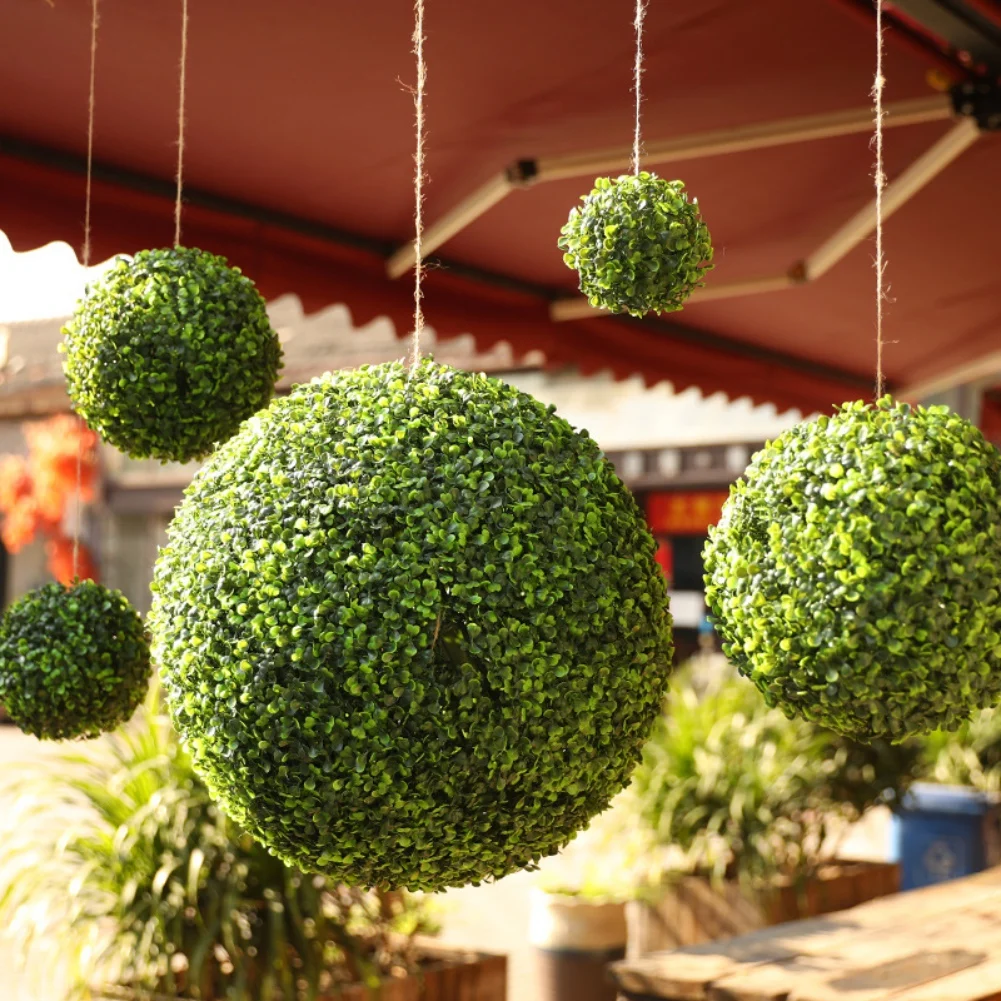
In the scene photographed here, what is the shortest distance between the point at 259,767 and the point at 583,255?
60 centimetres

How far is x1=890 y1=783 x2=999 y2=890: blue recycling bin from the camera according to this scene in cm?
593

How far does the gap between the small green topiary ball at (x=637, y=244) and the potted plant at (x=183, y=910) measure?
8.22 feet

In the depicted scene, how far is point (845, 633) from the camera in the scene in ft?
3.53

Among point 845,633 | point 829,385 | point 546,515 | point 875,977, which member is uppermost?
point 829,385

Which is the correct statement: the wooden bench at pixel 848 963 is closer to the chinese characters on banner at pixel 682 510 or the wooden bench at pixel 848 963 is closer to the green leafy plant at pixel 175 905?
the green leafy plant at pixel 175 905

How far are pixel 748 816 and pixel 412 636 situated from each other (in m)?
4.30

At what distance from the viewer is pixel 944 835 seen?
601 centimetres

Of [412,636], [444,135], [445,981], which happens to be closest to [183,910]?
[445,981]

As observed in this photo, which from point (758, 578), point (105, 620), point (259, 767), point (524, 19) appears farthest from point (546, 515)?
point (524, 19)

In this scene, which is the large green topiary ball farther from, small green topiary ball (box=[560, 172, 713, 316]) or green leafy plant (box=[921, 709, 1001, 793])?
green leafy plant (box=[921, 709, 1001, 793])

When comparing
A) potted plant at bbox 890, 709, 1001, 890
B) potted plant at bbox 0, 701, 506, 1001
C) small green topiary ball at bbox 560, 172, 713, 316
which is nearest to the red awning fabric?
small green topiary ball at bbox 560, 172, 713, 316

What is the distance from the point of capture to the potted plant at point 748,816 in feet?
16.6

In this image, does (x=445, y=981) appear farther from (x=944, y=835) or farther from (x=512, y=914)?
(x=512, y=914)

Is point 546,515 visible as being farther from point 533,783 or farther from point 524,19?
point 524,19
